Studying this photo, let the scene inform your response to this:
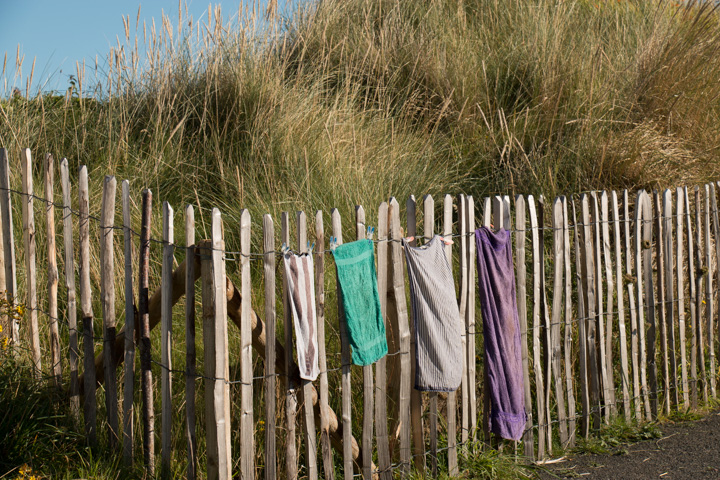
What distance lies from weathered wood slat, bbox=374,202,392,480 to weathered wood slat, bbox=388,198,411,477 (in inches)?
2.0

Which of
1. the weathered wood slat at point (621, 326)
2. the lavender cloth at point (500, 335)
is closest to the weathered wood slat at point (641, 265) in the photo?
the weathered wood slat at point (621, 326)

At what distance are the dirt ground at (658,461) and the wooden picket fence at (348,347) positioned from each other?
0.20 meters

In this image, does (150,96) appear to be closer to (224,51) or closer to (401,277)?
(224,51)

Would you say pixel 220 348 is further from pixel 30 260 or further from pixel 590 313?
pixel 590 313

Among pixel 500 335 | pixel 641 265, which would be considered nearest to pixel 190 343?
pixel 500 335

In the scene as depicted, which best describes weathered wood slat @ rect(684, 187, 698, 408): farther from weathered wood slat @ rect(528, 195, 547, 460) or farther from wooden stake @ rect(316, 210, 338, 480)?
wooden stake @ rect(316, 210, 338, 480)

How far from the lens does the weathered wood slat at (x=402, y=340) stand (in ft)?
11.1

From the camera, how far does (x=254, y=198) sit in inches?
228

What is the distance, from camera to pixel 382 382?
11.1 feet

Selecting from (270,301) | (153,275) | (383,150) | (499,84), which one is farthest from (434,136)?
(270,301)

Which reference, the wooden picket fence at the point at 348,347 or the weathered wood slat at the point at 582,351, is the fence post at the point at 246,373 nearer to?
the wooden picket fence at the point at 348,347

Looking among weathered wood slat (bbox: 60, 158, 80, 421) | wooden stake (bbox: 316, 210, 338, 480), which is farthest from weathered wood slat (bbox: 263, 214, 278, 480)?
weathered wood slat (bbox: 60, 158, 80, 421)

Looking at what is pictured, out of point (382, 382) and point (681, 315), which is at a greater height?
point (681, 315)

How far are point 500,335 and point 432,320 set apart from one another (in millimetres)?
519
